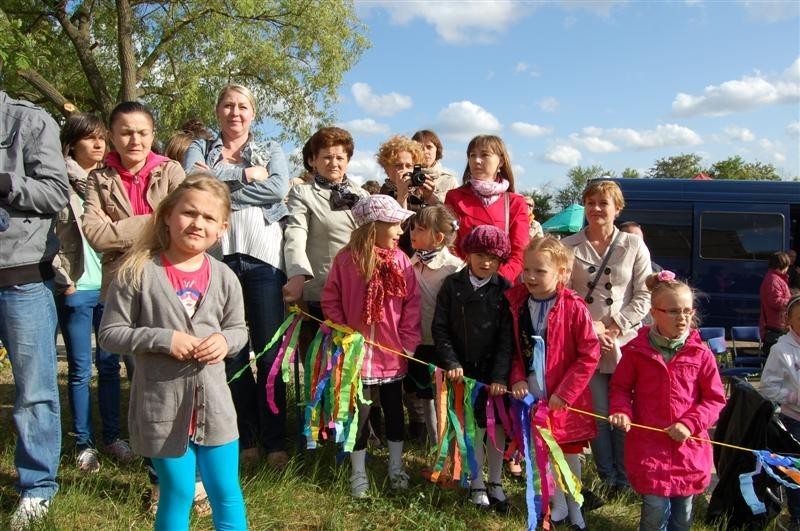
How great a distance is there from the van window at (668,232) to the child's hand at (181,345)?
802 cm

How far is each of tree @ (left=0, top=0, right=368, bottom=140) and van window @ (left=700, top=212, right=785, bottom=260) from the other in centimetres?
988

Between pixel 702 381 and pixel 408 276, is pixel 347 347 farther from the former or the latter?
pixel 702 381

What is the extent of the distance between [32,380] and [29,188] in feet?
2.82

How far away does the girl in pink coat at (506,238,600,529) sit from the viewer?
3074mm

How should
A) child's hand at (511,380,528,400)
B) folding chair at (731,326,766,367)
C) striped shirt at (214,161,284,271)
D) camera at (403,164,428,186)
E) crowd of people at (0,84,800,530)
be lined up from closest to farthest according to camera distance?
crowd of people at (0,84,800,530) → child's hand at (511,380,528,400) → striped shirt at (214,161,284,271) → camera at (403,164,428,186) → folding chair at (731,326,766,367)

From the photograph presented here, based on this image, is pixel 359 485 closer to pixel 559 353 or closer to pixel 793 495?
pixel 559 353

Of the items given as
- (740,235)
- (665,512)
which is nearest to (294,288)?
(665,512)

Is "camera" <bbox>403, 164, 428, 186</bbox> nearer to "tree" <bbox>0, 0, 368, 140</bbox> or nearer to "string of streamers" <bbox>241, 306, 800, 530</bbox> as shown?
"string of streamers" <bbox>241, 306, 800, 530</bbox>

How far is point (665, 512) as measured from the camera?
2898 millimetres

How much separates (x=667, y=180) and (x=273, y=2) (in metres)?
10.3

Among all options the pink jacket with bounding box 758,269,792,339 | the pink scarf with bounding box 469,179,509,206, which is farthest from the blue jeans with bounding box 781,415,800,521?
the pink jacket with bounding box 758,269,792,339

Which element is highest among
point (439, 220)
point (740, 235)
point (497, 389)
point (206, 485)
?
point (740, 235)

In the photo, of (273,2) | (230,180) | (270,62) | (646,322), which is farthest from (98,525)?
(273,2)

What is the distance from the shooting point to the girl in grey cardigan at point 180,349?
2277 mm
